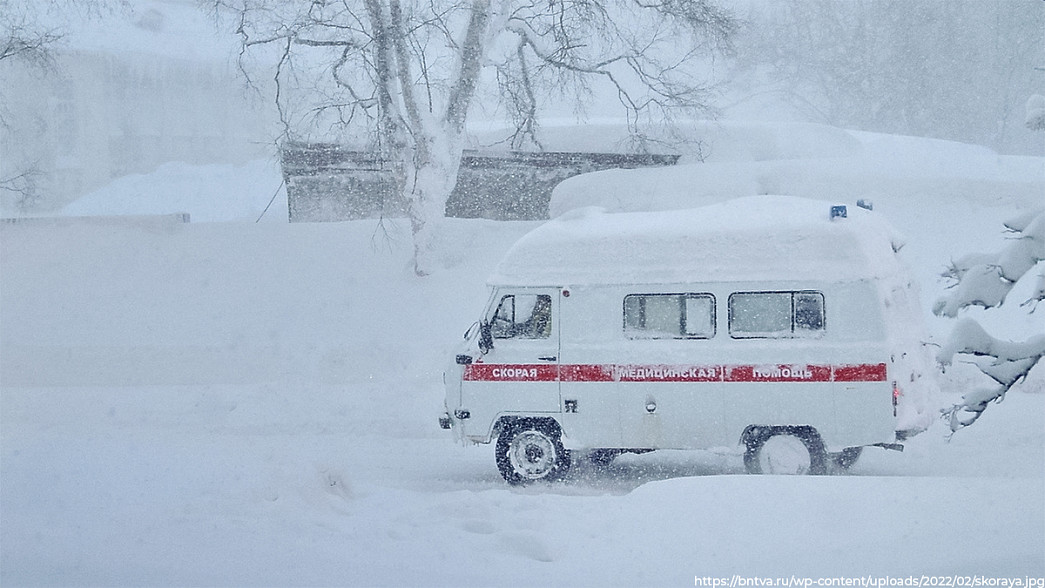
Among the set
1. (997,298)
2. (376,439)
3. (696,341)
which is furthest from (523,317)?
(997,298)

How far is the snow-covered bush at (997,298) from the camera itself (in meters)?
4.91

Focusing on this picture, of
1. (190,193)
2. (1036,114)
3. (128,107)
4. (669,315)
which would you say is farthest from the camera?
(128,107)

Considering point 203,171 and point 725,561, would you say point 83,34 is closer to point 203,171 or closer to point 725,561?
point 203,171

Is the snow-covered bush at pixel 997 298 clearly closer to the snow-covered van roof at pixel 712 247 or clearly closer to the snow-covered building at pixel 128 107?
the snow-covered van roof at pixel 712 247

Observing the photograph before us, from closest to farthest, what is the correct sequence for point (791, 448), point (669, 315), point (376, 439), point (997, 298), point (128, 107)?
1. point (997, 298)
2. point (791, 448)
3. point (669, 315)
4. point (376, 439)
5. point (128, 107)

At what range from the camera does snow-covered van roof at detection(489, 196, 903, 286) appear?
8578mm

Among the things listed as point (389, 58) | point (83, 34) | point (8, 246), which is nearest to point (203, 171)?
point (83, 34)

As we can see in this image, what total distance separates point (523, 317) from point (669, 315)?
1.42 metres

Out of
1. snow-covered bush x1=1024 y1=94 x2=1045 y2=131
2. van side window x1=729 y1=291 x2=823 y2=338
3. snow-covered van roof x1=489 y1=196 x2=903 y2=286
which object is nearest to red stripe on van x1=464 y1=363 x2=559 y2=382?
snow-covered van roof x1=489 y1=196 x2=903 y2=286

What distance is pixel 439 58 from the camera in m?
17.1

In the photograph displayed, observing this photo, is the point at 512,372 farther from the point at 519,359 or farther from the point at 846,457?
the point at 846,457

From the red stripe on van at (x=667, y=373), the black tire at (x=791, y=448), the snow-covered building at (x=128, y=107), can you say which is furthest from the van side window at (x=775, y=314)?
the snow-covered building at (x=128, y=107)

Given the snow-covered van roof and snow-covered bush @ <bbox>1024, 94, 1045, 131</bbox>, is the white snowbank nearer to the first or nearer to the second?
the snow-covered van roof

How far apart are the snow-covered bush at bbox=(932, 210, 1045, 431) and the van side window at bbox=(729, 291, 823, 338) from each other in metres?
3.17
